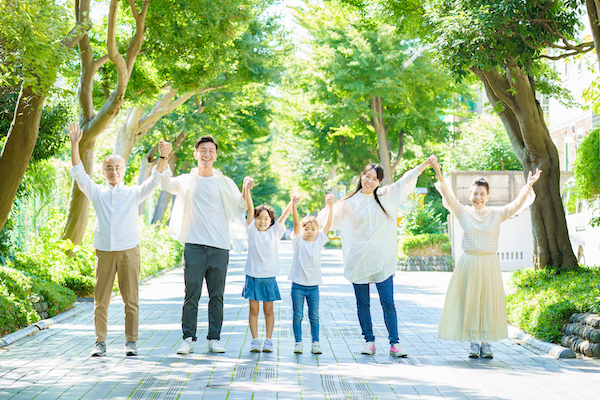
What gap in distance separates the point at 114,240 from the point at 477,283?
148 inches

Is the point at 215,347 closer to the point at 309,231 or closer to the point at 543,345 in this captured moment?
the point at 309,231

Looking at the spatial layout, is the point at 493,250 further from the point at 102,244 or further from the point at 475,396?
the point at 102,244

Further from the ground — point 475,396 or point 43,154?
point 43,154

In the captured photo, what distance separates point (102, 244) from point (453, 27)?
529 cm

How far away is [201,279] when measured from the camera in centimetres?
745

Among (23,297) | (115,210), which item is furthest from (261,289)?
(23,297)

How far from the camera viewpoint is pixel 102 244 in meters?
7.47

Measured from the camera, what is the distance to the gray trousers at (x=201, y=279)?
752 cm

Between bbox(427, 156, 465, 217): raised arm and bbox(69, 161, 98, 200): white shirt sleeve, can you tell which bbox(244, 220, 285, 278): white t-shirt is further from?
bbox(427, 156, 465, 217): raised arm

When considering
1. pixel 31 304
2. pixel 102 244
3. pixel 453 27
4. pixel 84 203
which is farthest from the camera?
pixel 84 203

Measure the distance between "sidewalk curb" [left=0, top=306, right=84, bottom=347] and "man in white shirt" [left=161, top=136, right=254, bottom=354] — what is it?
236cm

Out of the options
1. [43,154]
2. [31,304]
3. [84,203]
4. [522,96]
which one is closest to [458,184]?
[522,96]

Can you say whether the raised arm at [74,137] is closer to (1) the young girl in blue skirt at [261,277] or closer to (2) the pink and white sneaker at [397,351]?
(1) the young girl in blue skirt at [261,277]

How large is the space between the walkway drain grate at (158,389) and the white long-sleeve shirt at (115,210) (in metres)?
1.66
